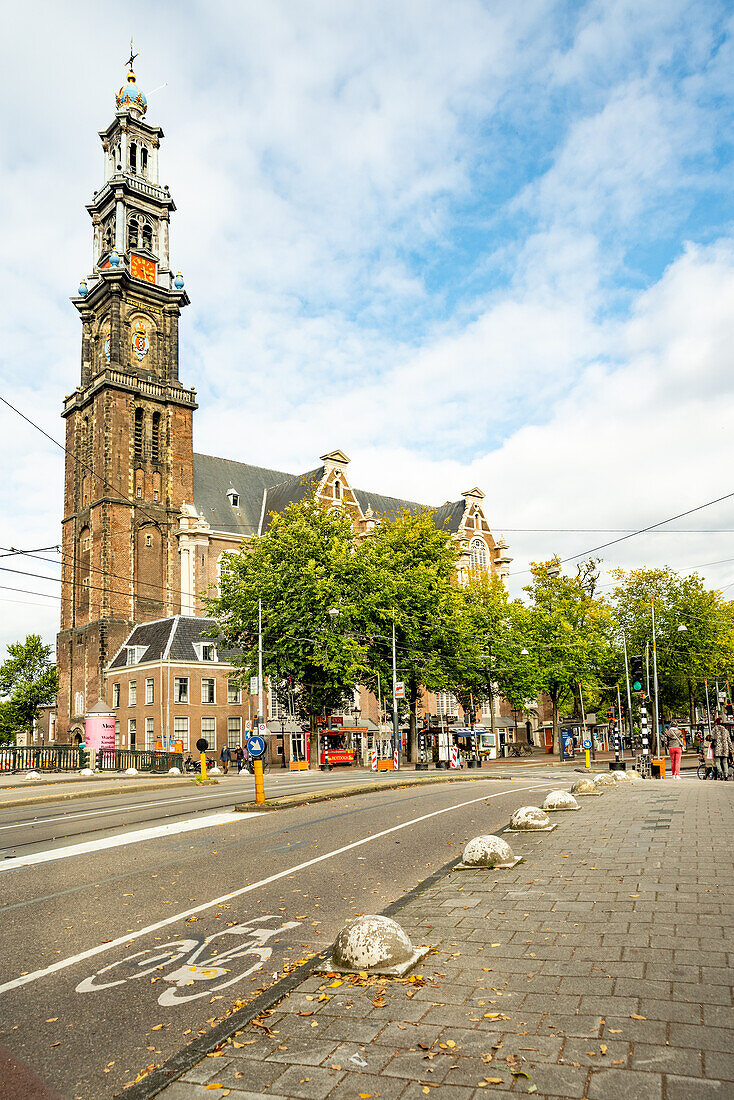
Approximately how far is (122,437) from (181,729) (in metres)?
23.7

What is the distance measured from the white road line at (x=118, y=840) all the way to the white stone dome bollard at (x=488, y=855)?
5170 millimetres

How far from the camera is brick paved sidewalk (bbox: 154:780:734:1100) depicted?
3.78 meters

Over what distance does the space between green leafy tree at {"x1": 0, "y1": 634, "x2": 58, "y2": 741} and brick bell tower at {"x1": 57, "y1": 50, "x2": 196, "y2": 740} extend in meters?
17.9

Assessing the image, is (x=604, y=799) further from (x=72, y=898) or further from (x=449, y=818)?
(x=72, y=898)

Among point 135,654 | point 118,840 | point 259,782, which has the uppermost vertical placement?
point 135,654

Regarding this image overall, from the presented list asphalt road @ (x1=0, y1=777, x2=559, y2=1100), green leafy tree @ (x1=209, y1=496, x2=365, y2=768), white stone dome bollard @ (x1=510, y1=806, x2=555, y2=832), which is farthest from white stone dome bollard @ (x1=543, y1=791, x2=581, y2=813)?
green leafy tree @ (x1=209, y1=496, x2=365, y2=768)

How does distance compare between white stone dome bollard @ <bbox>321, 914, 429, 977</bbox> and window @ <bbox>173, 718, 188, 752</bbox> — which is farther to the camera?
window @ <bbox>173, 718, 188, 752</bbox>

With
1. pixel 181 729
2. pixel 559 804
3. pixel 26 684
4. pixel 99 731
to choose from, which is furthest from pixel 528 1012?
pixel 26 684

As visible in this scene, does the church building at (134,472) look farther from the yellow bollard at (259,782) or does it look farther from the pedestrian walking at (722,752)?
the yellow bollard at (259,782)

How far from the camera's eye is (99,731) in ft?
164

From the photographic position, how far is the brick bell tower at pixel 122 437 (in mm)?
59031

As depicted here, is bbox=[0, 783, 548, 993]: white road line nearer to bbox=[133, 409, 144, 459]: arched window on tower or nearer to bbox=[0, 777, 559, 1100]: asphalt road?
bbox=[0, 777, 559, 1100]: asphalt road

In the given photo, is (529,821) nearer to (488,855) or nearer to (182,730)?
(488,855)

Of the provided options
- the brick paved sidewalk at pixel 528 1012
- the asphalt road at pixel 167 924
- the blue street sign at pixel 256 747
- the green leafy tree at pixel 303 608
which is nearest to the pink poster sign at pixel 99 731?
the green leafy tree at pixel 303 608
